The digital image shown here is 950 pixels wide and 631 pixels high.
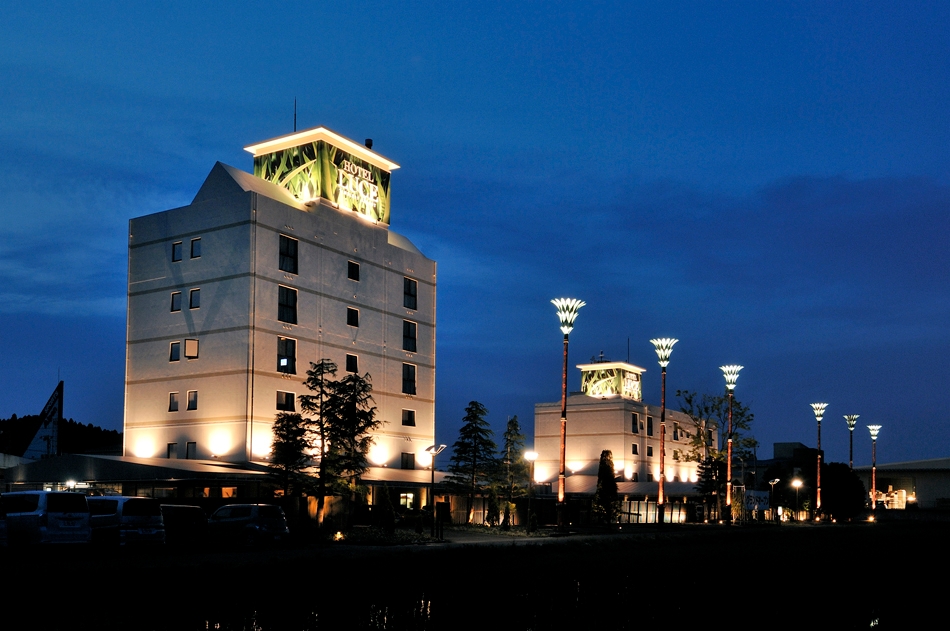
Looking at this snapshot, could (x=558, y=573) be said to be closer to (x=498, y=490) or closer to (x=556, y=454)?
(x=498, y=490)

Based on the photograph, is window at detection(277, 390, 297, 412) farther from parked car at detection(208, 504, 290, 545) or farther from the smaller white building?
the smaller white building

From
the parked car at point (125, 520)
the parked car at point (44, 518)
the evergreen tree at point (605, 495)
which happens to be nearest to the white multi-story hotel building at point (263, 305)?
the evergreen tree at point (605, 495)

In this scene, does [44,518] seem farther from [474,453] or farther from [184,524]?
[474,453]

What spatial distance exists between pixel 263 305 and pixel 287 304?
93.4 inches

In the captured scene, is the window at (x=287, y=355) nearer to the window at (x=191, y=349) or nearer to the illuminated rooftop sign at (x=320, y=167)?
the window at (x=191, y=349)

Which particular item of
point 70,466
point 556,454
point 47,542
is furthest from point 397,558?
point 556,454

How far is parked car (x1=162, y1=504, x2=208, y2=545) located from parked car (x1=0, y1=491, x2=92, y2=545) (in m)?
7.37

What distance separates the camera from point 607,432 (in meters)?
114

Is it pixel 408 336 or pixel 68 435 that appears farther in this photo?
pixel 68 435

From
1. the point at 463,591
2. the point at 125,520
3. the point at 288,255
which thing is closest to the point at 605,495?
the point at 288,255

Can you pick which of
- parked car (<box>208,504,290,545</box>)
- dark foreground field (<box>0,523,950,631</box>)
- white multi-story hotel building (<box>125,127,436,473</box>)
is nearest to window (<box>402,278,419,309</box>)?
white multi-story hotel building (<box>125,127,436,473</box>)

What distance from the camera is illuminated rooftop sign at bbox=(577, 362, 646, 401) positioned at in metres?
121

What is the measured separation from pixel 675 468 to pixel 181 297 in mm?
77277

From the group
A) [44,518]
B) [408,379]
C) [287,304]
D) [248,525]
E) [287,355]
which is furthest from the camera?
[408,379]
